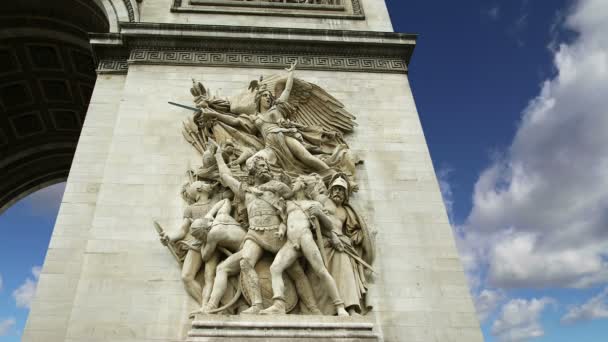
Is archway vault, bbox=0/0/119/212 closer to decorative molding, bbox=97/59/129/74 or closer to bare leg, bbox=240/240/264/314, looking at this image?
decorative molding, bbox=97/59/129/74

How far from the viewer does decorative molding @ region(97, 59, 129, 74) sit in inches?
411

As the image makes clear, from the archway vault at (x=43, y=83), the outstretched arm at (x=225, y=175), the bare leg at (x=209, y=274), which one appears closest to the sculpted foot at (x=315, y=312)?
the bare leg at (x=209, y=274)

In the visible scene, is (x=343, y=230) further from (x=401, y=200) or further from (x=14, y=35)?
(x=14, y=35)

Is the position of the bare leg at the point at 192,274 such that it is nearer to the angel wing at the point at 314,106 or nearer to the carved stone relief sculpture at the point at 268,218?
the carved stone relief sculpture at the point at 268,218

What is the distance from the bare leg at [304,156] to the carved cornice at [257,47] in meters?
2.93

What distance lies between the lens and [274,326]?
6.02 meters

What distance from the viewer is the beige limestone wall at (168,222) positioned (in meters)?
6.82

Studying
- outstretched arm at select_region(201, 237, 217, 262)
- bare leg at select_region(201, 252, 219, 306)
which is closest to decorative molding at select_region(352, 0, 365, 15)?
outstretched arm at select_region(201, 237, 217, 262)

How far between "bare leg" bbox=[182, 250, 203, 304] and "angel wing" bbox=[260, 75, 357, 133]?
3.74 metres

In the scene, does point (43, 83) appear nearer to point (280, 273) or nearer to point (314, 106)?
point (314, 106)

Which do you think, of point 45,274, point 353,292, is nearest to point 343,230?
point 353,292

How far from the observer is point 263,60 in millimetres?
10555

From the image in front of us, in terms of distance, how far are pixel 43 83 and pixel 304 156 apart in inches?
499

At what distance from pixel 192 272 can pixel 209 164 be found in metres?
2.12
